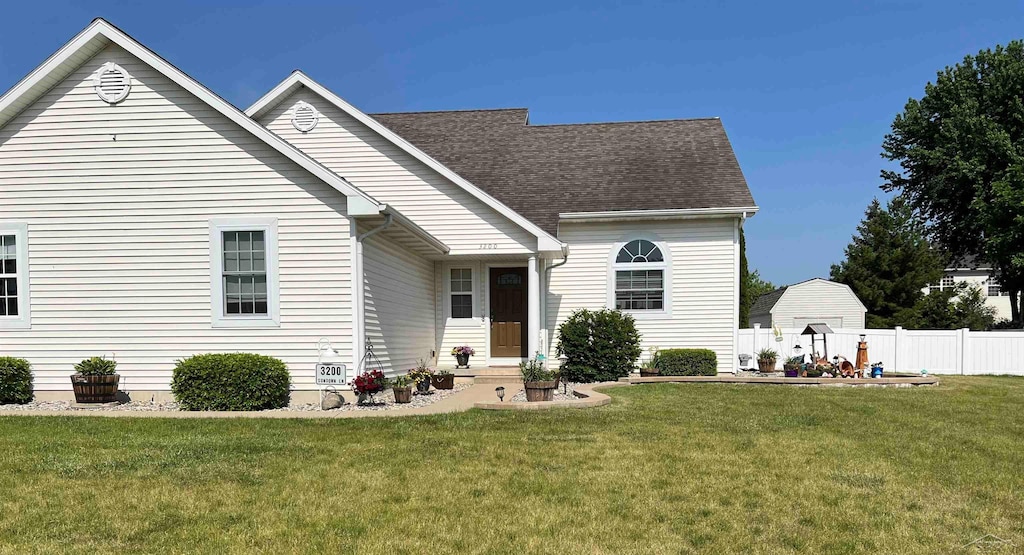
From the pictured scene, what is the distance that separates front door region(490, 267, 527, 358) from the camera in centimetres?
1695

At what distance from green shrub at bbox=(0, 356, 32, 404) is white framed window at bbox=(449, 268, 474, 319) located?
858 centimetres

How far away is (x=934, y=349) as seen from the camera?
1908 cm

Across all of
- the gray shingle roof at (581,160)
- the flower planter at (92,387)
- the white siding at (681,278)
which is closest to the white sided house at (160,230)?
the flower planter at (92,387)

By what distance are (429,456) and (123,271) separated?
25.7ft

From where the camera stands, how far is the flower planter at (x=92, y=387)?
11.3 meters

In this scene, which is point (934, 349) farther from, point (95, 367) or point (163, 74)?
point (95, 367)

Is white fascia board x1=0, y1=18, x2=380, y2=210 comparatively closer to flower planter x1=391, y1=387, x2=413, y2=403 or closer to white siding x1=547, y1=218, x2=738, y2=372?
flower planter x1=391, y1=387, x2=413, y2=403

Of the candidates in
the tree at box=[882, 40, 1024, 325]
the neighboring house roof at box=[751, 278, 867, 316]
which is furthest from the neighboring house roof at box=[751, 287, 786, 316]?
the tree at box=[882, 40, 1024, 325]

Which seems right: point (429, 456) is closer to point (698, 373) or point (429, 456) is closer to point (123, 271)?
point (123, 271)

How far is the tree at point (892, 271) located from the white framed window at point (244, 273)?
3054 cm

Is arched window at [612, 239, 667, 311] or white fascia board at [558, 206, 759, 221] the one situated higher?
white fascia board at [558, 206, 759, 221]

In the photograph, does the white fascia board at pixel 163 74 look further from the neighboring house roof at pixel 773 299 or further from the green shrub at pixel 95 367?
the neighboring house roof at pixel 773 299

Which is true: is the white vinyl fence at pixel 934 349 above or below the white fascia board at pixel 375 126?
below

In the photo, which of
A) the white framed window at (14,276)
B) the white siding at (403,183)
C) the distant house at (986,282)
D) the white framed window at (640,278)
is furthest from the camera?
the distant house at (986,282)
